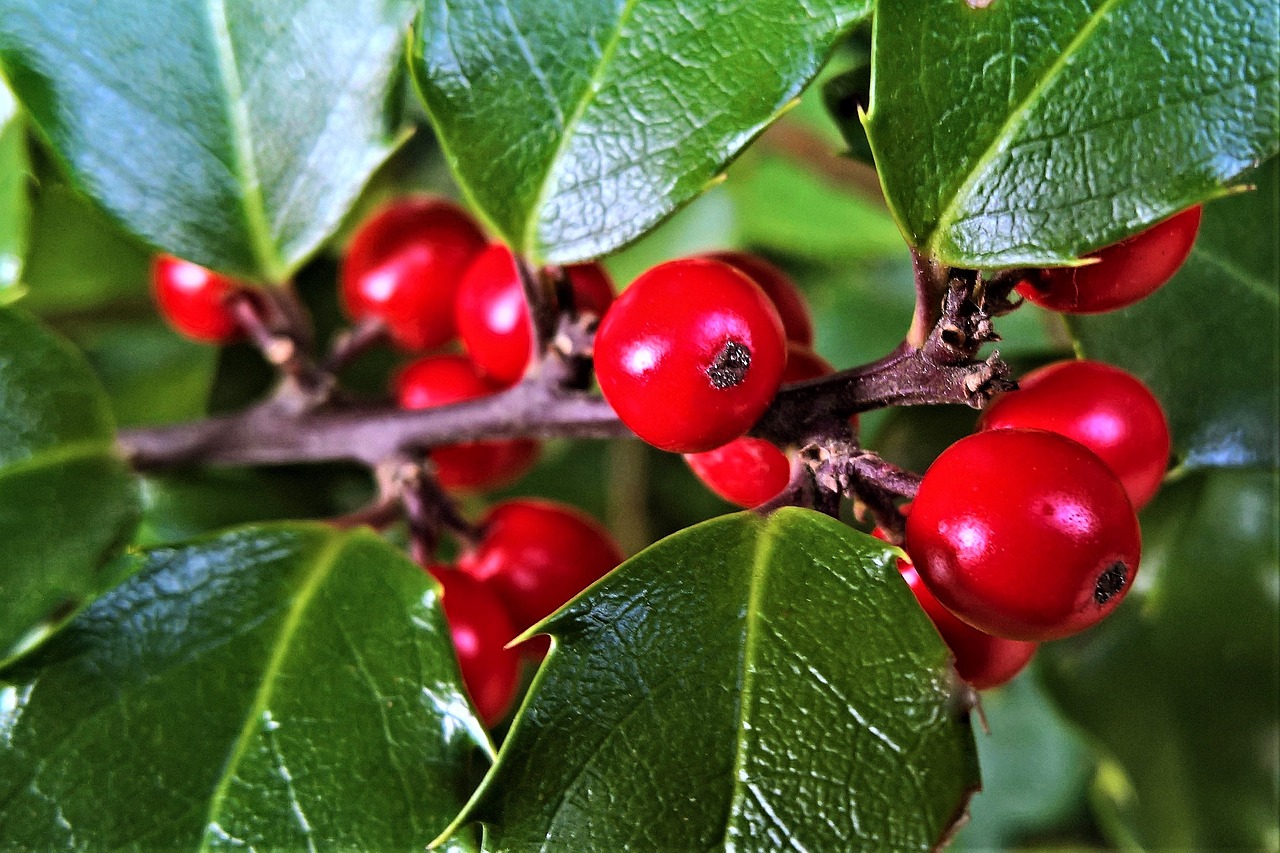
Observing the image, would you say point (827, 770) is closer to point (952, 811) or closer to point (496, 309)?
point (952, 811)

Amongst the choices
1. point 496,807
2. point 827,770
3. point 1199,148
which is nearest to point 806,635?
point 827,770

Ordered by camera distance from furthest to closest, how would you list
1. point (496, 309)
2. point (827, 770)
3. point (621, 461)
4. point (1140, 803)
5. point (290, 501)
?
point (621, 461), point (1140, 803), point (290, 501), point (496, 309), point (827, 770)

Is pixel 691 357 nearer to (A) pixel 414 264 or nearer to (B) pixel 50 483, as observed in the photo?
(A) pixel 414 264

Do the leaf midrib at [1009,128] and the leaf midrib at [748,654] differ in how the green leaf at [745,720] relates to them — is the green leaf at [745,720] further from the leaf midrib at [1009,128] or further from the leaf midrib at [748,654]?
the leaf midrib at [1009,128]

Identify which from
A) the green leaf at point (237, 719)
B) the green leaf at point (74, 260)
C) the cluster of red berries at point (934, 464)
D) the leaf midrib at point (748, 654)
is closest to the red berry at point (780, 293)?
the cluster of red berries at point (934, 464)

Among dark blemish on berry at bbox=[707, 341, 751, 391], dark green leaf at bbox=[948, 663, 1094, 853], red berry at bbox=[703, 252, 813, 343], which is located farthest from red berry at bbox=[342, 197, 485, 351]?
dark green leaf at bbox=[948, 663, 1094, 853]

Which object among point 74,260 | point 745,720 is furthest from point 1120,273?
point 74,260
